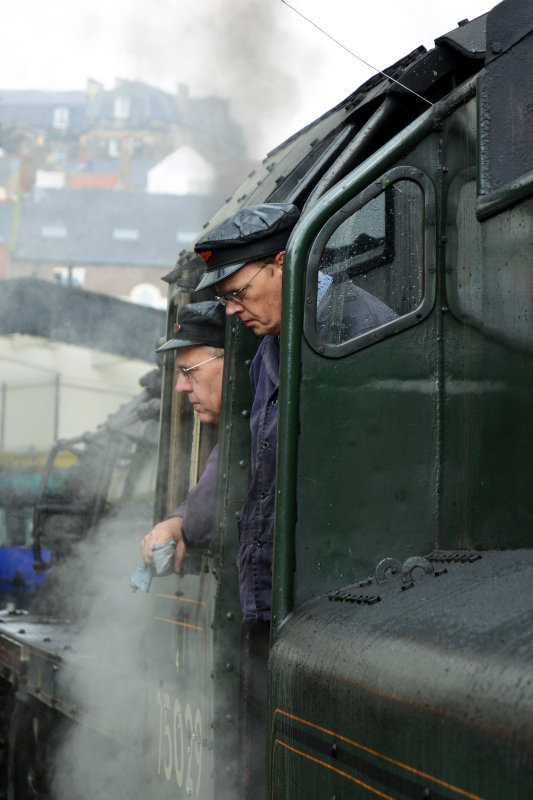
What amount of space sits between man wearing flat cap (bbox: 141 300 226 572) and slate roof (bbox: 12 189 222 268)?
84.5ft

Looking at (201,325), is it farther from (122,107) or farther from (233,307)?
(122,107)

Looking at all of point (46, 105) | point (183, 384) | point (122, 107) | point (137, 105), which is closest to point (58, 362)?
point (137, 105)

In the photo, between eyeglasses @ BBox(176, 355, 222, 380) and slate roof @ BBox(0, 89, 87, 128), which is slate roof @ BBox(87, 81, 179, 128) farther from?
eyeglasses @ BBox(176, 355, 222, 380)

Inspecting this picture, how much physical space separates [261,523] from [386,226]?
83 centimetres

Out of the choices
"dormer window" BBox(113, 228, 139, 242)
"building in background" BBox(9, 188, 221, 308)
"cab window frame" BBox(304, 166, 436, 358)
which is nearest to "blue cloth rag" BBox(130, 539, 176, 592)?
"cab window frame" BBox(304, 166, 436, 358)

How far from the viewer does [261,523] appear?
2.54 meters

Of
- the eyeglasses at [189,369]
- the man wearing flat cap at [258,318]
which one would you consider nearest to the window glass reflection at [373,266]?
the man wearing flat cap at [258,318]

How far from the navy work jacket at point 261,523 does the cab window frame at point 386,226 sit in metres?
0.44

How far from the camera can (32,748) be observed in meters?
6.04

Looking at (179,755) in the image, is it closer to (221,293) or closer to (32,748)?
(221,293)

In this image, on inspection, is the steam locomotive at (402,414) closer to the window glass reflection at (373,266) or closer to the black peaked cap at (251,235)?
the window glass reflection at (373,266)

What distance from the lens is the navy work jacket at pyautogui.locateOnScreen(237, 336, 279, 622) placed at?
99.8 inches

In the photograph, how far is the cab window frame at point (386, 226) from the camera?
83.6 inches

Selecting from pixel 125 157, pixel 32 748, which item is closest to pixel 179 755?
pixel 32 748
